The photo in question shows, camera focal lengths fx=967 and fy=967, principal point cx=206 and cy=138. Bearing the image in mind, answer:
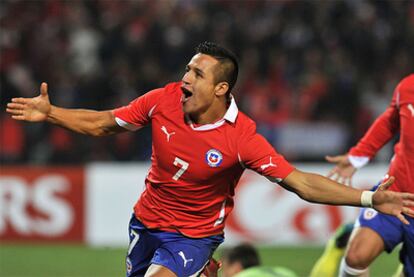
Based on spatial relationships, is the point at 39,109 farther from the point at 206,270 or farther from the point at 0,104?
the point at 0,104

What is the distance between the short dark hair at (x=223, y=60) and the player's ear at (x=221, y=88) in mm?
25

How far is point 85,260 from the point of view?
10.9 metres

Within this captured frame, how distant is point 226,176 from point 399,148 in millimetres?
1434

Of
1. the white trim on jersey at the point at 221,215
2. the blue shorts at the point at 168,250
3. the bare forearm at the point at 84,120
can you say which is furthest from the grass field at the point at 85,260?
the bare forearm at the point at 84,120

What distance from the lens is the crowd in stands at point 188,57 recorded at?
1356 cm

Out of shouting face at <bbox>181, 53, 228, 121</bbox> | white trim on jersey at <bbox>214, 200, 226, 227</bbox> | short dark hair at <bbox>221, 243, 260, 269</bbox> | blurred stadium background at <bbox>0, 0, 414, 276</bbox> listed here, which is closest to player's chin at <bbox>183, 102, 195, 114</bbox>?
shouting face at <bbox>181, 53, 228, 121</bbox>

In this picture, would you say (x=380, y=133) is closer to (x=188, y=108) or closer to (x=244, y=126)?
(x=244, y=126)

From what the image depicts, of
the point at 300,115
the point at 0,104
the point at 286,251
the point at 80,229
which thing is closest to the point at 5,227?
the point at 80,229

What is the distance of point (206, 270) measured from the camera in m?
6.28

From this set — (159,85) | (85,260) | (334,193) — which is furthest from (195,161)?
(159,85)

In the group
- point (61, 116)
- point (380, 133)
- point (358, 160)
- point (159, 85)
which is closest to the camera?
point (61, 116)

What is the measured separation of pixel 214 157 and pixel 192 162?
5.9 inches

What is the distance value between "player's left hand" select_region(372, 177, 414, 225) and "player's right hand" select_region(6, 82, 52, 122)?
202cm

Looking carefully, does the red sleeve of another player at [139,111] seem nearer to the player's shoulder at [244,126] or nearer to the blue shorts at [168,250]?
the player's shoulder at [244,126]
